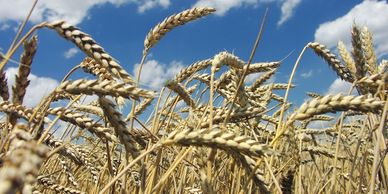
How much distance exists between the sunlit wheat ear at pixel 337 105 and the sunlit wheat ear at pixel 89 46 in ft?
1.99

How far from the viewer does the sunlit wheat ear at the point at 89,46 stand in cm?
141

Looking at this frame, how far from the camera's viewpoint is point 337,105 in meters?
1.50

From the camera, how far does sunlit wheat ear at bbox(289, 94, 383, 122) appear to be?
148 centimetres

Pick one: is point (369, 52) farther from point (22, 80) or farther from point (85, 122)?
point (22, 80)

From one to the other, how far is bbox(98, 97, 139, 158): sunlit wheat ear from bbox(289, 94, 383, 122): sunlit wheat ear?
56 centimetres

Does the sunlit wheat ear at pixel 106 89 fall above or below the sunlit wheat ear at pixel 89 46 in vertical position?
below

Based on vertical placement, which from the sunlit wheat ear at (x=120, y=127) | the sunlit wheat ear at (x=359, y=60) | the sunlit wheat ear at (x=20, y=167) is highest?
the sunlit wheat ear at (x=359, y=60)

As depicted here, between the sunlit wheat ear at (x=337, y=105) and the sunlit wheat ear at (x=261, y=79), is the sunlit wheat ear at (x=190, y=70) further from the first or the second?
the sunlit wheat ear at (x=337, y=105)

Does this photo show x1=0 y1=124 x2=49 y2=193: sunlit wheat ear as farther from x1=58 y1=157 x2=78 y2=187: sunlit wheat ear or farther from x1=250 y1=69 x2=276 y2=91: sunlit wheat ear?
x1=250 y1=69 x2=276 y2=91: sunlit wheat ear

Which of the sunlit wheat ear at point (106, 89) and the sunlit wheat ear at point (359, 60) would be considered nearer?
the sunlit wheat ear at point (106, 89)

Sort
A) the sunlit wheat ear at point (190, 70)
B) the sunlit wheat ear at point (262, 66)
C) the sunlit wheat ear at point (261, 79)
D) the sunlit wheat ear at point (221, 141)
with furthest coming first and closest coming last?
the sunlit wheat ear at point (261, 79)
the sunlit wheat ear at point (190, 70)
the sunlit wheat ear at point (262, 66)
the sunlit wheat ear at point (221, 141)

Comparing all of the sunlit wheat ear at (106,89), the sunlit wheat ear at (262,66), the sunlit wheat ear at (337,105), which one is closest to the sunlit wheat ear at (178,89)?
the sunlit wheat ear at (262,66)

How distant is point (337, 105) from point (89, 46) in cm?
83

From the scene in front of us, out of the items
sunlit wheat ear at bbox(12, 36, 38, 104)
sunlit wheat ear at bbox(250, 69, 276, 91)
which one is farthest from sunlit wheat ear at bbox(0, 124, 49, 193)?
sunlit wheat ear at bbox(250, 69, 276, 91)
